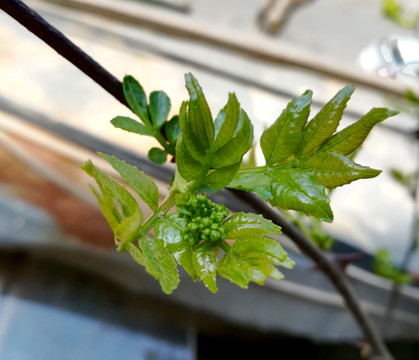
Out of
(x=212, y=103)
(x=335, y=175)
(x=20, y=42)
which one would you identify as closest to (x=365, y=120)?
(x=335, y=175)

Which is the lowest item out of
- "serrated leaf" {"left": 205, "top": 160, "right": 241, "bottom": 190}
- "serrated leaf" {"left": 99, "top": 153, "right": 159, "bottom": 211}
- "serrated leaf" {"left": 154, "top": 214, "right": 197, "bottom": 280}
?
"serrated leaf" {"left": 154, "top": 214, "right": 197, "bottom": 280}

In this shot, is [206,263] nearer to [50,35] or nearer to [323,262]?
[50,35]

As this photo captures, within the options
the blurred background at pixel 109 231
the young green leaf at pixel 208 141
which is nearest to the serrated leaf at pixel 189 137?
the young green leaf at pixel 208 141

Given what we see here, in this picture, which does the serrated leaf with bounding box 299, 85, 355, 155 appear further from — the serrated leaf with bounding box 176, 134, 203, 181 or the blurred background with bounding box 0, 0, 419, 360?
the blurred background with bounding box 0, 0, 419, 360

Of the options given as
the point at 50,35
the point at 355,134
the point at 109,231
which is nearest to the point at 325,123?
the point at 355,134

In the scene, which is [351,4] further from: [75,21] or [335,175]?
[335,175]

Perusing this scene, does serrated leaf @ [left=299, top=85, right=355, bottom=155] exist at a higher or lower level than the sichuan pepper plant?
higher

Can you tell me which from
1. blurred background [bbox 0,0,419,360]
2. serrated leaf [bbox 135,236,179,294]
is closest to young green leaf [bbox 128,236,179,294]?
serrated leaf [bbox 135,236,179,294]

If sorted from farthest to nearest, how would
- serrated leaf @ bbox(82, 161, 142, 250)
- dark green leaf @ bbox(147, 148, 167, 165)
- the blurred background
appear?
1. the blurred background
2. dark green leaf @ bbox(147, 148, 167, 165)
3. serrated leaf @ bbox(82, 161, 142, 250)

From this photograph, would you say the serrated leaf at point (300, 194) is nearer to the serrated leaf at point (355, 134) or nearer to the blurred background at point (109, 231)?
the serrated leaf at point (355, 134)
